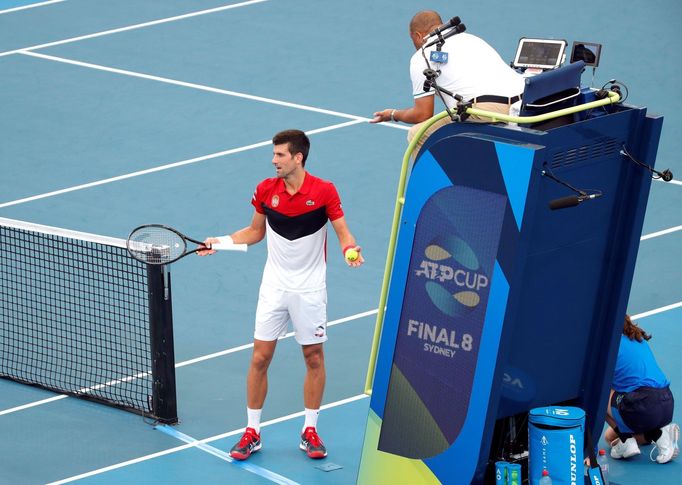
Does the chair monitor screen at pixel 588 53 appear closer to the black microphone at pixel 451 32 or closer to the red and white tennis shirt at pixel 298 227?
the black microphone at pixel 451 32

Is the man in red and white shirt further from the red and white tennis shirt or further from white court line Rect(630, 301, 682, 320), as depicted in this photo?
white court line Rect(630, 301, 682, 320)

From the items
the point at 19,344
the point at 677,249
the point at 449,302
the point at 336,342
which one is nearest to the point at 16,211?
the point at 19,344

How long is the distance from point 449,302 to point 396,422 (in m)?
0.87

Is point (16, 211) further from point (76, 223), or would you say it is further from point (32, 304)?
point (32, 304)

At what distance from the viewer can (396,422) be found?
28.7 ft

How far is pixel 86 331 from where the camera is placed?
40.0 feet

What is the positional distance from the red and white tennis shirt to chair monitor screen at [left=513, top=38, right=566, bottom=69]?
1637 mm

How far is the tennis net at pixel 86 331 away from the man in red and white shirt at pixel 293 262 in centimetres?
80

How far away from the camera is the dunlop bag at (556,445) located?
28.0ft

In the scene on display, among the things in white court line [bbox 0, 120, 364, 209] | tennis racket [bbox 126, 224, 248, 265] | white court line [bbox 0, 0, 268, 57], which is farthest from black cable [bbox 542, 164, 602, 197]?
white court line [bbox 0, 0, 268, 57]

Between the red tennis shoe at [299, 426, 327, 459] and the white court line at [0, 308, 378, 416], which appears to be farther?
the white court line at [0, 308, 378, 416]

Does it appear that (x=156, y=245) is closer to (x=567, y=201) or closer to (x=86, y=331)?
(x=86, y=331)

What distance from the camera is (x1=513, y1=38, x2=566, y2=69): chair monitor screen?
10.2 m

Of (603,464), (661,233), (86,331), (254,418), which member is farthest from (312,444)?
(661,233)
